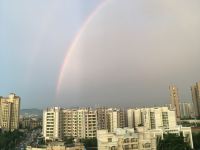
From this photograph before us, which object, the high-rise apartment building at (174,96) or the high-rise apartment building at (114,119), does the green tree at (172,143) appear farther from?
the high-rise apartment building at (174,96)

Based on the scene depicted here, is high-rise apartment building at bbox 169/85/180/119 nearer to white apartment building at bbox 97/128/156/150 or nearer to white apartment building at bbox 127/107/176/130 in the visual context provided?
white apartment building at bbox 127/107/176/130

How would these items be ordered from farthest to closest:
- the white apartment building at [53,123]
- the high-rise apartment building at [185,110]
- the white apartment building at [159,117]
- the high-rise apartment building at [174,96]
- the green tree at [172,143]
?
the high-rise apartment building at [185,110]
the high-rise apartment building at [174,96]
the white apartment building at [159,117]
the white apartment building at [53,123]
the green tree at [172,143]

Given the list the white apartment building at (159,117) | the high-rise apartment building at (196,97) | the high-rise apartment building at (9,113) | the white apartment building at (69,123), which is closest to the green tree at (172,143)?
the white apartment building at (159,117)

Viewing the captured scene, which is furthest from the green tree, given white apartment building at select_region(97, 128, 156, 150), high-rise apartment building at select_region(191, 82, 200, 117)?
high-rise apartment building at select_region(191, 82, 200, 117)

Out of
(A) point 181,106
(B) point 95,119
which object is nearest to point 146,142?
(B) point 95,119

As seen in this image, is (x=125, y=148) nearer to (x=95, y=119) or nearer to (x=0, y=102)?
(x=95, y=119)

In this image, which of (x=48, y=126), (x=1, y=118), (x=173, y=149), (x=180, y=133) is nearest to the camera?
(x=173, y=149)

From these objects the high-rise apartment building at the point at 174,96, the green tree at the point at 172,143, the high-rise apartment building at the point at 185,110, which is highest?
the high-rise apartment building at the point at 174,96

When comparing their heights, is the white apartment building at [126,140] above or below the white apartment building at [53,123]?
below
